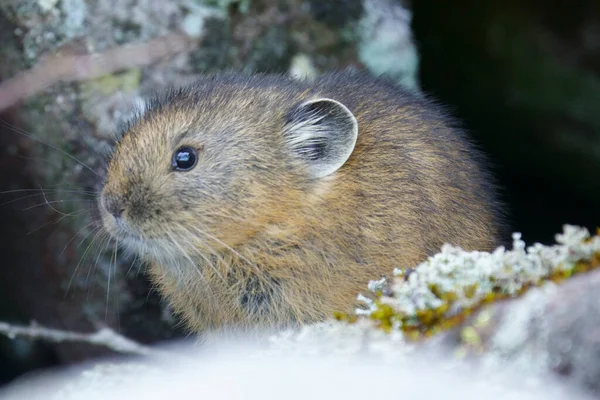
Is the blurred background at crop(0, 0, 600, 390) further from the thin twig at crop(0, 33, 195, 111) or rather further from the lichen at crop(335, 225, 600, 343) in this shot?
the lichen at crop(335, 225, 600, 343)

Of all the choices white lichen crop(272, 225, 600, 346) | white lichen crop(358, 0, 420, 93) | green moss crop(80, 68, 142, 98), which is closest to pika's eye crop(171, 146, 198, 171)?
white lichen crop(272, 225, 600, 346)

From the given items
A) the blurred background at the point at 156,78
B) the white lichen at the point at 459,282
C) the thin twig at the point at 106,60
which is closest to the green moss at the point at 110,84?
the blurred background at the point at 156,78

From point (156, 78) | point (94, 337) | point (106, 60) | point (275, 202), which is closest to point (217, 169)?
point (275, 202)

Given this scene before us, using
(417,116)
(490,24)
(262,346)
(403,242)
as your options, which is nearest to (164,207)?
(262,346)

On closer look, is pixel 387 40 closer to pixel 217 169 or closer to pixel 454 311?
pixel 217 169

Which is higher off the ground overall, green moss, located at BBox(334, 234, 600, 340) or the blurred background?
the blurred background

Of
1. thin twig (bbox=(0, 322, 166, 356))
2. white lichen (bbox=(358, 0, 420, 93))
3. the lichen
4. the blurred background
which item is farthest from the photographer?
white lichen (bbox=(358, 0, 420, 93))

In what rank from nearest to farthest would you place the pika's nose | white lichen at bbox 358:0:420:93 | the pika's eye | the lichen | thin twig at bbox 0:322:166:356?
the lichen, the pika's nose, the pika's eye, thin twig at bbox 0:322:166:356, white lichen at bbox 358:0:420:93
